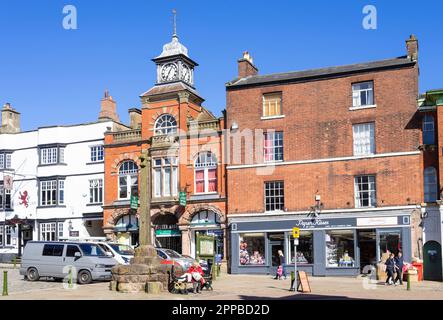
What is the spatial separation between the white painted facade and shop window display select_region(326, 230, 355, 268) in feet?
58.3

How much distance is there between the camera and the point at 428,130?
Answer: 35.4 m

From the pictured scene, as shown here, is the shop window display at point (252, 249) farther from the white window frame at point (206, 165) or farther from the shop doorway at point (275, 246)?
the white window frame at point (206, 165)

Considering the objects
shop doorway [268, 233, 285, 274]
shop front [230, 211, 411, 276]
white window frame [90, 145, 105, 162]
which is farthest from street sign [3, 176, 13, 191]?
shop doorway [268, 233, 285, 274]

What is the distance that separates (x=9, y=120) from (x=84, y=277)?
27.1 meters

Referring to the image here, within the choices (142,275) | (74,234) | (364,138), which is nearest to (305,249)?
(364,138)

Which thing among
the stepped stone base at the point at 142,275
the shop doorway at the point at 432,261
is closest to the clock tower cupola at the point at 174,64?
the shop doorway at the point at 432,261

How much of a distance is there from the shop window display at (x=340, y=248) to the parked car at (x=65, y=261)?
13.9 metres

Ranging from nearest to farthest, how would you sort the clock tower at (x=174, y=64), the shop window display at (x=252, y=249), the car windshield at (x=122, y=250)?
the car windshield at (x=122, y=250) < the shop window display at (x=252, y=249) < the clock tower at (x=174, y=64)

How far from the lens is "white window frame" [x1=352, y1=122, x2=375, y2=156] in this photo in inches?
1447

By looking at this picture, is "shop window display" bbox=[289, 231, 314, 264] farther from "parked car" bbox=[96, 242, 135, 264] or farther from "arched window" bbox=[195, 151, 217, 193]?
"parked car" bbox=[96, 242, 135, 264]

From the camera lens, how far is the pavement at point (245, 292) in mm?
21797

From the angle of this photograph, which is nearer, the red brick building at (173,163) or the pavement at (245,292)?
the pavement at (245,292)

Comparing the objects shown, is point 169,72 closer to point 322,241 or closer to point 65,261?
point 322,241
